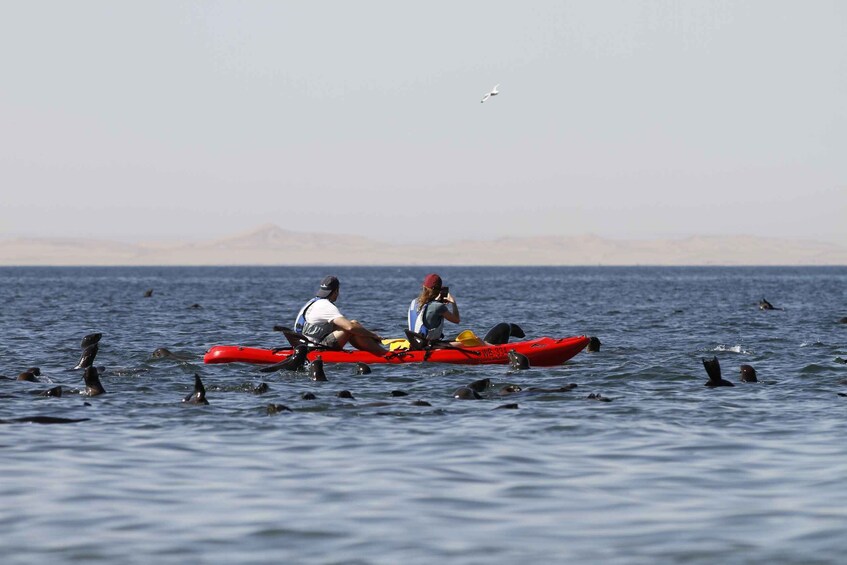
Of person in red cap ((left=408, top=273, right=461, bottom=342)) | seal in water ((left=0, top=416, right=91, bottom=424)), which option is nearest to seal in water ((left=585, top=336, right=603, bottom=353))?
person in red cap ((left=408, top=273, right=461, bottom=342))

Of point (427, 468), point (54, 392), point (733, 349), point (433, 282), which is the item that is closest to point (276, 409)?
point (54, 392)

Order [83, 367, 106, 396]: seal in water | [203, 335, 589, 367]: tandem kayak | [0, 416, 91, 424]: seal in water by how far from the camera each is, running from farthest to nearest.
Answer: [203, 335, 589, 367]: tandem kayak
[83, 367, 106, 396]: seal in water
[0, 416, 91, 424]: seal in water

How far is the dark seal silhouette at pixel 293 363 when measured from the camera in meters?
21.0

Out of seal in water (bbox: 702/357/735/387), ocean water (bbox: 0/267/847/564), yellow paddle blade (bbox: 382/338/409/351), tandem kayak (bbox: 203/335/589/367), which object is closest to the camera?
ocean water (bbox: 0/267/847/564)

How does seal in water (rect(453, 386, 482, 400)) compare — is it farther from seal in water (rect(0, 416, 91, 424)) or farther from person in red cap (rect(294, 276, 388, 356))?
seal in water (rect(0, 416, 91, 424))

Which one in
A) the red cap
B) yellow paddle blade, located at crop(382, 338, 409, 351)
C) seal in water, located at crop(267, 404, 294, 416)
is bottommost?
seal in water, located at crop(267, 404, 294, 416)

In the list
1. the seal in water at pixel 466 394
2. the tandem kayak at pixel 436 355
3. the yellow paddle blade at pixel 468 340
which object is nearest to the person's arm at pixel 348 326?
the tandem kayak at pixel 436 355

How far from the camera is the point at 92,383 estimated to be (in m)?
17.4

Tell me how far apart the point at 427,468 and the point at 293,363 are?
32.0 feet

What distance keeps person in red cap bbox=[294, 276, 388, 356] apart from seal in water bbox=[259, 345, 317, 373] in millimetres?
655

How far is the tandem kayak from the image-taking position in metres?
22.3

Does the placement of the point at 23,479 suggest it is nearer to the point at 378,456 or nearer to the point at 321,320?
the point at 378,456

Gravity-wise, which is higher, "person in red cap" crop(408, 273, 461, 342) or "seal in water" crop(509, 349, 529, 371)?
"person in red cap" crop(408, 273, 461, 342)

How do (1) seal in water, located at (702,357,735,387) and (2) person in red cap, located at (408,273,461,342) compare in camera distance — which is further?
(2) person in red cap, located at (408,273,461,342)
